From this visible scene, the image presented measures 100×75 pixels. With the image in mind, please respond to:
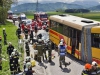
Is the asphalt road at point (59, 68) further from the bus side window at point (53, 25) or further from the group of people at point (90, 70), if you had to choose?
the bus side window at point (53, 25)

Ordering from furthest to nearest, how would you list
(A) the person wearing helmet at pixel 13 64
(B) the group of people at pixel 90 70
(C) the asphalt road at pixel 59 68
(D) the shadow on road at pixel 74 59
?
(D) the shadow on road at pixel 74 59 < (C) the asphalt road at pixel 59 68 < (A) the person wearing helmet at pixel 13 64 < (B) the group of people at pixel 90 70

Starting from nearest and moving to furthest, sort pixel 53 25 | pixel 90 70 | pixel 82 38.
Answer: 1. pixel 90 70
2. pixel 82 38
3. pixel 53 25

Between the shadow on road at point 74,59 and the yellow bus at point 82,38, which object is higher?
the yellow bus at point 82,38

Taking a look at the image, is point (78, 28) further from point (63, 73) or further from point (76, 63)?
point (63, 73)

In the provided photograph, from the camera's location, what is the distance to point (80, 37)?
20.2 metres

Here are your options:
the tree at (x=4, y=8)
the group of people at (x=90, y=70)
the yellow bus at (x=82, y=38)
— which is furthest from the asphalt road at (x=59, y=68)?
the tree at (x=4, y=8)

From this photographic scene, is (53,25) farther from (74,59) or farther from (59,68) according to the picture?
(59,68)

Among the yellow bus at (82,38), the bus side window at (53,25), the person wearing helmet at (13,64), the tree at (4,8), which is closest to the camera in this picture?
the person wearing helmet at (13,64)

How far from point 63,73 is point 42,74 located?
1385 millimetres

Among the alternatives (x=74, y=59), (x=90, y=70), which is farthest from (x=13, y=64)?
(x=74, y=59)

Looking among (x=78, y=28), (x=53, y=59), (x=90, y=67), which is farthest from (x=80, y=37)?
(x=90, y=67)

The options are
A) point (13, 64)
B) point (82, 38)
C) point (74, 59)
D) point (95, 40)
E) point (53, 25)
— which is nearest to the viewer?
point (13, 64)

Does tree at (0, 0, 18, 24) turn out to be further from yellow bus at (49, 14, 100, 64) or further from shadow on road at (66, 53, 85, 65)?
shadow on road at (66, 53, 85, 65)

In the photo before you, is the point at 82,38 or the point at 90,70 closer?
the point at 90,70
